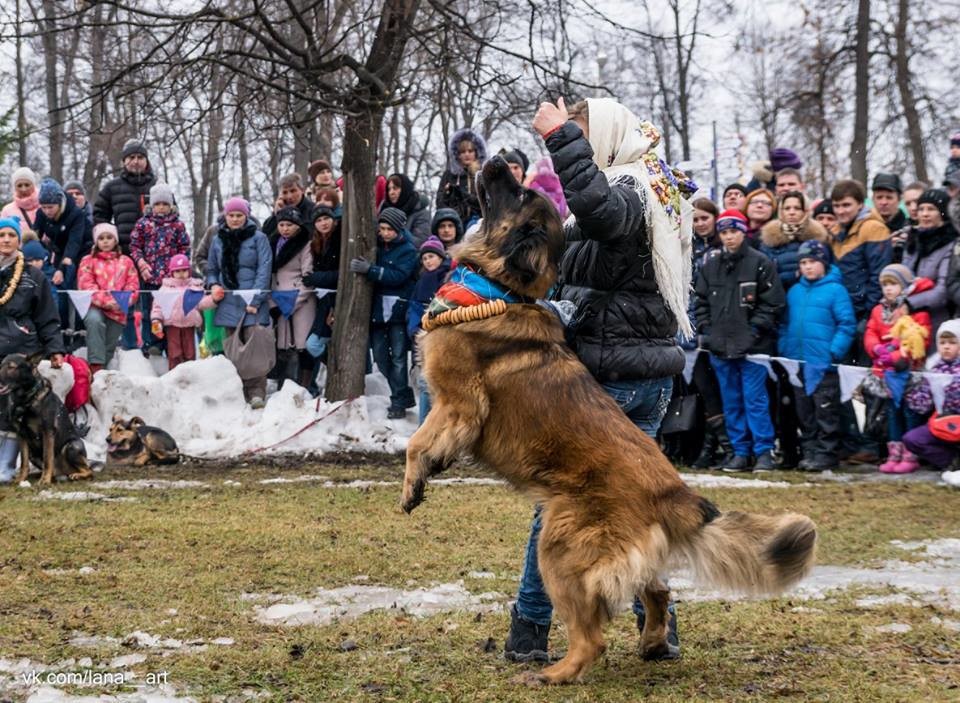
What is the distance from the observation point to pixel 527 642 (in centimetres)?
404

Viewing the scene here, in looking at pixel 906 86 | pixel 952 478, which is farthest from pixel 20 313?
pixel 906 86

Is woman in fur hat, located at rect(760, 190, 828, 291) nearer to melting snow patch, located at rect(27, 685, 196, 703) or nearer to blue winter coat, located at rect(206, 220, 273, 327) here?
blue winter coat, located at rect(206, 220, 273, 327)

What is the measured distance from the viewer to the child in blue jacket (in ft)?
30.8

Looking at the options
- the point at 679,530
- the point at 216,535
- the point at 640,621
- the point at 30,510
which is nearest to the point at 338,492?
the point at 216,535

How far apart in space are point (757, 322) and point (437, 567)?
16.2 ft

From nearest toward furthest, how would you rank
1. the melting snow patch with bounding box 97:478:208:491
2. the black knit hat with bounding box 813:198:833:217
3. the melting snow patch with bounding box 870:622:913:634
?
the melting snow patch with bounding box 870:622:913:634
the melting snow patch with bounding box 97:478:208:491
the black knit hat with bounding box 813:198:833:217

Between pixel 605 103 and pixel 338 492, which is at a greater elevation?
pixel 605 103

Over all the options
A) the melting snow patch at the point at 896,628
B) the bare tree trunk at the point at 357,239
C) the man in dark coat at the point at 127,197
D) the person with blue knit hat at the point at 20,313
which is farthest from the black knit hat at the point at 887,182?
the man in dark coat at the point at 127,197

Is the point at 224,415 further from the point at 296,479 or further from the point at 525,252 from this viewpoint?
the point at 525,252

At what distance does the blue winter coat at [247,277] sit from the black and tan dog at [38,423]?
102 inches

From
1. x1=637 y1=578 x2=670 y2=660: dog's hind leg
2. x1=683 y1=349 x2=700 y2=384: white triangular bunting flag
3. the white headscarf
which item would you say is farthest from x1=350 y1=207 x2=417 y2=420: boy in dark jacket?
x1=637 y1=578 x2=670 y2=660: dog's hind leg

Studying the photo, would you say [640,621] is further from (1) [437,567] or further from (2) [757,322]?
(2) [757,322]

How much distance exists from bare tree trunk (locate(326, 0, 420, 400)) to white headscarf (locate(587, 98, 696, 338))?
21.2 ft

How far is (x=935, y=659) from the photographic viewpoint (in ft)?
13.1
